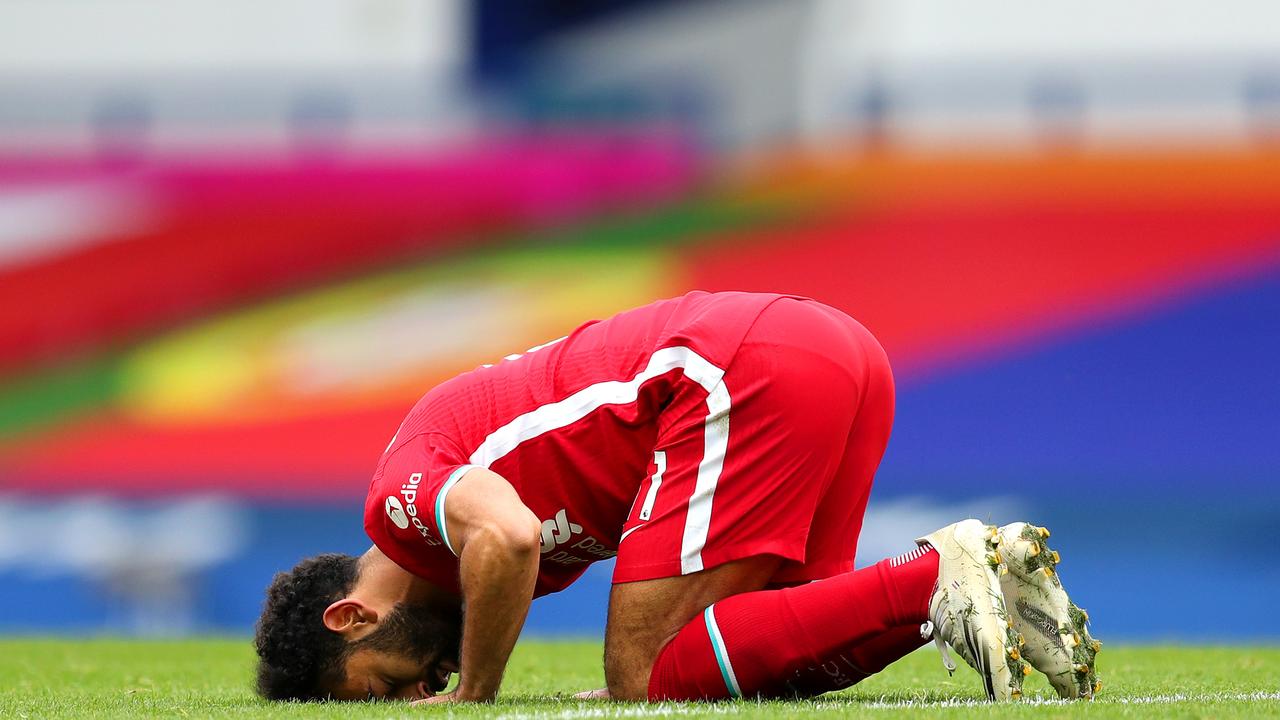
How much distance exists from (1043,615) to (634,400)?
1.52 meters

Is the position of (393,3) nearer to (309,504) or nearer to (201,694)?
(309,504)

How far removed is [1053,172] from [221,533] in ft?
31.9

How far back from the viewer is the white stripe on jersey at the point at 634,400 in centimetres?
562

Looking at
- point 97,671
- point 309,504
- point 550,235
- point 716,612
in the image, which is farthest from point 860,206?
point 716,612

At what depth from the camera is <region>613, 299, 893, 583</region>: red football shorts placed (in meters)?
5.56

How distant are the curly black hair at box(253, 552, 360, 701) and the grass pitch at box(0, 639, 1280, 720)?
0.36 feet

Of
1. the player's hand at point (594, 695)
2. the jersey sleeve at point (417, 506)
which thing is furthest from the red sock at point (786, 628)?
the jersey sleeve at point (417, 506)

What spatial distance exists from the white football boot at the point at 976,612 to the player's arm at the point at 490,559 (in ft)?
4.16

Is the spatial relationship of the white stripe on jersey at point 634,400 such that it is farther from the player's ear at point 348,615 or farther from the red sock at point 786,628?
the player's ear at point 348,615

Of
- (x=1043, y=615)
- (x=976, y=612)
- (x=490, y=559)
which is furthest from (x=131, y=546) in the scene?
(x=976, y=612)

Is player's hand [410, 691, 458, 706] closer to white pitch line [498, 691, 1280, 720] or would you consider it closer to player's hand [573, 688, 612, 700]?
white pitch line [498, 691, 1280, 720]

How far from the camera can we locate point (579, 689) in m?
6.61

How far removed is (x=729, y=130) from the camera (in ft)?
66.9

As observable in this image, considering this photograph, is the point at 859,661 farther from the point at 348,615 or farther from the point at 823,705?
the point at 348,615
